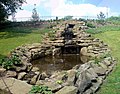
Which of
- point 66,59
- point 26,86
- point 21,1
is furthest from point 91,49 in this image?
point 21,1

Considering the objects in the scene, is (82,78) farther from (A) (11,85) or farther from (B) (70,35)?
(B) (70,35)

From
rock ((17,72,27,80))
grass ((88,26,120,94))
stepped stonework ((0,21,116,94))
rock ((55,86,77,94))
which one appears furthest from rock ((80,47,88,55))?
rock ((55,86,77,94))

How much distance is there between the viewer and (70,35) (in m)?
21.4

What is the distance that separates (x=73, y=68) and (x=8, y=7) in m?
19.3

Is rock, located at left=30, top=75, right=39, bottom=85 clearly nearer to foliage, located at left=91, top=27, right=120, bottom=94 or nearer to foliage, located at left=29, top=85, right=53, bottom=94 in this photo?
foliage, located at left=29, top=85, right=53, bottom=94

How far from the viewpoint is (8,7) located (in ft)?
97.6

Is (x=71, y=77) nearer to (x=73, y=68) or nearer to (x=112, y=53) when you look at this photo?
(x=73, y=68)

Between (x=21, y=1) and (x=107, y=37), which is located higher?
(x=21, y=1)

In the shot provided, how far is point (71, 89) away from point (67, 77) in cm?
154

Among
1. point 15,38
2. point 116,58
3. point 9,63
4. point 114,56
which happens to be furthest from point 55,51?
point 9,63

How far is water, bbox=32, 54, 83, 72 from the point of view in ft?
50.4

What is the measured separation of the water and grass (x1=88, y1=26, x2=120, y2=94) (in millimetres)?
2494

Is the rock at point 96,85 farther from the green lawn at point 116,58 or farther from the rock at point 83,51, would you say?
the rock at point 83,51

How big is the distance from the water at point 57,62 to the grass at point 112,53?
2.49 m
